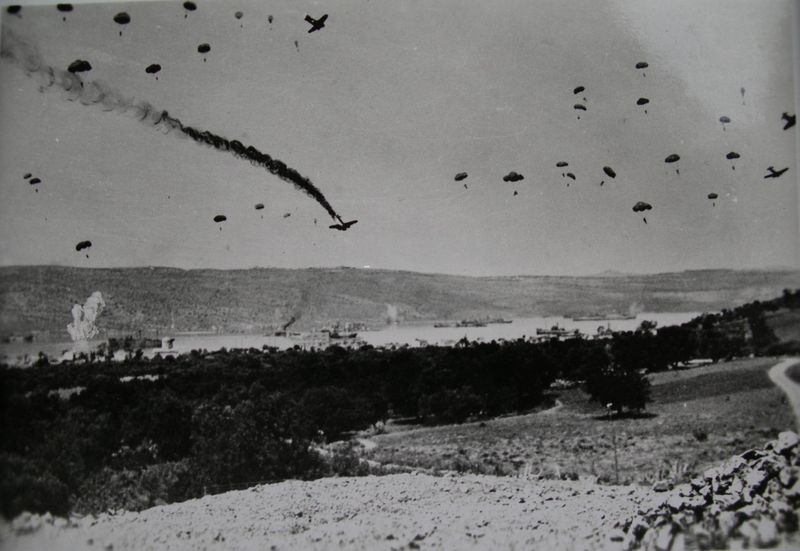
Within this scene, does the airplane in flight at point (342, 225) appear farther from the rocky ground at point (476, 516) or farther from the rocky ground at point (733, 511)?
the rocky ground at point (733, 511)

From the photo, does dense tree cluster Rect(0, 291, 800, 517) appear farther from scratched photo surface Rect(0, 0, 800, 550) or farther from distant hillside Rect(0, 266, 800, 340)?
distant hillside Rect(0, 266, 800, 340)

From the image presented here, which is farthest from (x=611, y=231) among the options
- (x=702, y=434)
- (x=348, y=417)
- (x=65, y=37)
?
(x=65, y=37)

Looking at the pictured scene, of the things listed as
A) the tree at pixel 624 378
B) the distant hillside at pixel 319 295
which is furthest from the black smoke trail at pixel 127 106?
the tree at pixel 624 378

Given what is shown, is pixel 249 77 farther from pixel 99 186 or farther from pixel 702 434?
pixel 702 434

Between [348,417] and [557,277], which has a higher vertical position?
[557,277]

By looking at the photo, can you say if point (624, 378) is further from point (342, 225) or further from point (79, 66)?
point (79, 66)

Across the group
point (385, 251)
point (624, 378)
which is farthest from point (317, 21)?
point (624, 378)
